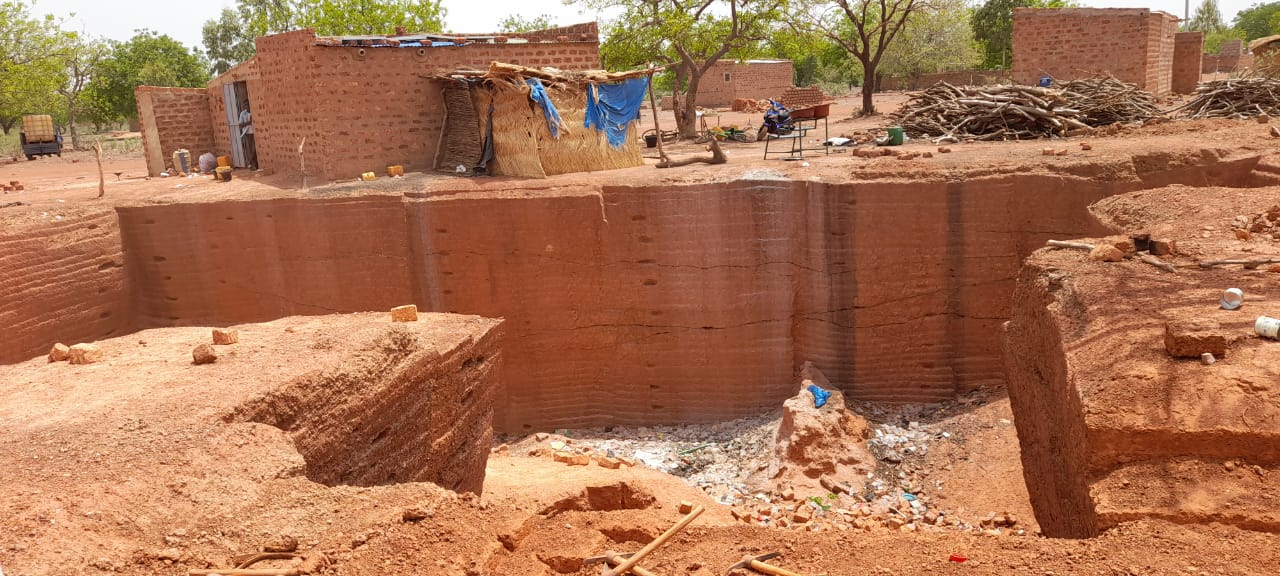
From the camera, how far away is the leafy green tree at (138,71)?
2819 centimetres

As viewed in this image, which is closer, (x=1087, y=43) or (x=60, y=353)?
(x=60, y=353)

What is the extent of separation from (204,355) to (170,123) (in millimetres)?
10593

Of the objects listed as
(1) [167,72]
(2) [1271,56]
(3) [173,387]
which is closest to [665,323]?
(3) [173,387]

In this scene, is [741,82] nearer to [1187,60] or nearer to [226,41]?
[1187,60]

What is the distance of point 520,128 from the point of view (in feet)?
36.7

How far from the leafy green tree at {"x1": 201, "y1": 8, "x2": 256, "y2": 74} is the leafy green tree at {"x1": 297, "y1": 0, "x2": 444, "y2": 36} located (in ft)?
62.1

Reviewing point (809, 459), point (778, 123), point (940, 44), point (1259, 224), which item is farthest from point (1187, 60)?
point (809, 459)

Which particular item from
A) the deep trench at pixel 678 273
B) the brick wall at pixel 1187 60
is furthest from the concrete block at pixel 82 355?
the brick wall at pixel 1187 60

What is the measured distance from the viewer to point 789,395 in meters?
10.0

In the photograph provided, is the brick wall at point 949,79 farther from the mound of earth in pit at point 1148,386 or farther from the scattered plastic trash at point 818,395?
the mound of earth in pit at point 1148,386

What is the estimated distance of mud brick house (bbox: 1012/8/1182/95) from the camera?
15023 mm

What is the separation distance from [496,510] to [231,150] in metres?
11.9

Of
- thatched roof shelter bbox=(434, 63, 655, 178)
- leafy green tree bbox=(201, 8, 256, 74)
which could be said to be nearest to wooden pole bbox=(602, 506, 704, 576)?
thatched roof shelter bbox=(434, 63, 655, 178)

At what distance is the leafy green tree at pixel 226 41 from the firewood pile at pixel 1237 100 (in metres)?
37.3
